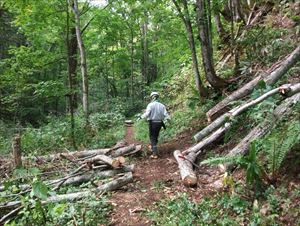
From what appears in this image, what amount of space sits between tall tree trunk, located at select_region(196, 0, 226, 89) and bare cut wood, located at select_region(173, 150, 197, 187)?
13.8 feet

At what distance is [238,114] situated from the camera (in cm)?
684

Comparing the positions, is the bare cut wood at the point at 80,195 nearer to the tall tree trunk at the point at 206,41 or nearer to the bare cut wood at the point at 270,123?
the bare cut wood at the point at 270,123

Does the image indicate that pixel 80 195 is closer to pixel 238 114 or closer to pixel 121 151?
pixel 238 114

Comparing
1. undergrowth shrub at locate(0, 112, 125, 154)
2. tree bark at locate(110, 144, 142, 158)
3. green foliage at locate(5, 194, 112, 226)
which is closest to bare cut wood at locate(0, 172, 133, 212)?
green foliage at locate(5, 194, 112, 226)

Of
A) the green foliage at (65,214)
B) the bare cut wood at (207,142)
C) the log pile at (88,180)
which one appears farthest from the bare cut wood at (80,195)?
the bare cut wood at (207,142)

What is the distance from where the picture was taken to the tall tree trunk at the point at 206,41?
11.3 meters

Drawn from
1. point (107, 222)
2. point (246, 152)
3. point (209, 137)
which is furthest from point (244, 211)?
point (209, 137)

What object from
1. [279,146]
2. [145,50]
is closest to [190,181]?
[279,146]

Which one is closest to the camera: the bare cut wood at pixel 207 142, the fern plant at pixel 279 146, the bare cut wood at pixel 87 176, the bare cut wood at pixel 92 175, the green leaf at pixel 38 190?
the fern plant at pixel 279 146

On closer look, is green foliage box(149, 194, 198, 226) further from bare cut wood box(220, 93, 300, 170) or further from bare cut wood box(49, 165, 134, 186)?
bare cut wood box(49, 165, 134, 186)

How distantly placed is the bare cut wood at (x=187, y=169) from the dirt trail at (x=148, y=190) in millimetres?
146

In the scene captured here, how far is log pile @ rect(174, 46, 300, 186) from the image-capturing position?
6.46 meters

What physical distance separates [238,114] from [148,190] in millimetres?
2630

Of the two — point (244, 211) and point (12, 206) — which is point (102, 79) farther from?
point (244, 211)
